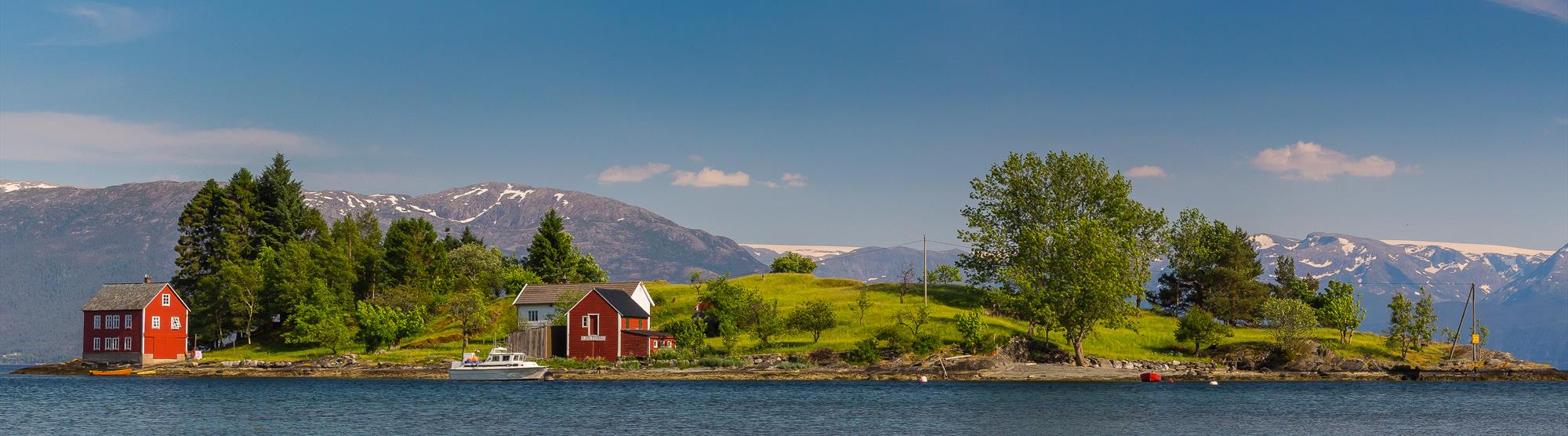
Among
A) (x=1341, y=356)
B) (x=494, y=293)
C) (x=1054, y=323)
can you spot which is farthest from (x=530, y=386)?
(x=1341, y=356)

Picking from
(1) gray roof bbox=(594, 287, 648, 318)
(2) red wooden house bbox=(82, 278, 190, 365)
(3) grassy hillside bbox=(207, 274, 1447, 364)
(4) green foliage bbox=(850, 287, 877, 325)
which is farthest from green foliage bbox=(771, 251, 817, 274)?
(2) red wooden house bbox=(82, 278, 190, 365)

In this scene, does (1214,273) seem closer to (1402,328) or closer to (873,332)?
(1402,328)

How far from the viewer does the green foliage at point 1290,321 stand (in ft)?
333

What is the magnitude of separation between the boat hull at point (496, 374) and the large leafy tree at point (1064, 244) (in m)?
41.2

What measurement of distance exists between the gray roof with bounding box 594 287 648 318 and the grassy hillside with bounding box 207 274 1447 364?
7476 millimetres

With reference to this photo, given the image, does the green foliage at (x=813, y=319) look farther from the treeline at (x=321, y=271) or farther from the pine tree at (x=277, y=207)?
the pine tree at (x=277, y=207)

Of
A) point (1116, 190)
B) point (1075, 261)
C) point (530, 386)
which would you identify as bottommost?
point (530, 386)

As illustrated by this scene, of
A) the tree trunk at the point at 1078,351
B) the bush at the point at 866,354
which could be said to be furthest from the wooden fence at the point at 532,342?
the tree trunk at the point at 1078,351

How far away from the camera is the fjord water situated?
2359 inches

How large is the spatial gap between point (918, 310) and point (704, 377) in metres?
23.5

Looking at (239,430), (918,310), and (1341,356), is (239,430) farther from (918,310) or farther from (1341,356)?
(1341,356)

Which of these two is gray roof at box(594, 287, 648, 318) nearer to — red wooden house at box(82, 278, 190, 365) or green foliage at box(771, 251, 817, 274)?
red wooden house at box(82, 278, 190, 365)

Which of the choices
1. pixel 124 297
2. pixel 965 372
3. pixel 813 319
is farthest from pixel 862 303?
pixel 124 297

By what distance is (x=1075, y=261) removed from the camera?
101 metres
